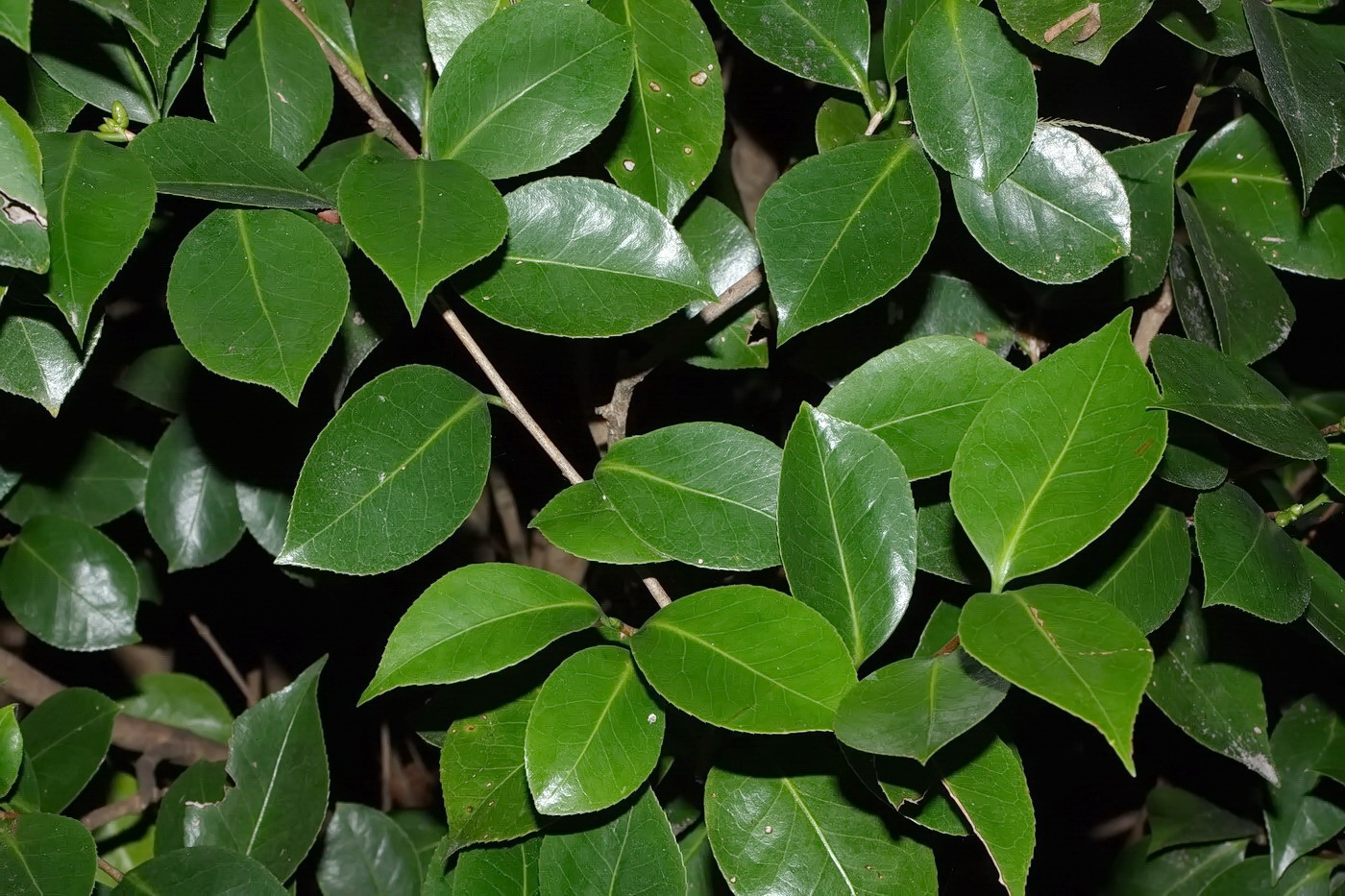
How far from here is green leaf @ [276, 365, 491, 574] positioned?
24.0 inches

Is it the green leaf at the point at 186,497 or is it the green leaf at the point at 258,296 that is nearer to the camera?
the green leaf at the point at 258,296

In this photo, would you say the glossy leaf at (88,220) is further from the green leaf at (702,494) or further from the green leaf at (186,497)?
the green leaf at (186,497)

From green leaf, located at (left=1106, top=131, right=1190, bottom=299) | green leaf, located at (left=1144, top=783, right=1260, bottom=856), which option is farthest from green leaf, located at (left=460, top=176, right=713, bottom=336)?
green leaf, located at (left=1144, top=783, right=1260, bottom=856)

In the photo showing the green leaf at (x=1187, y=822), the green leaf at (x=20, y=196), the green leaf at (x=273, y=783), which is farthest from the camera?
the green leaf at (x=1187, y=822)

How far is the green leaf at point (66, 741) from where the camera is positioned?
0.93m

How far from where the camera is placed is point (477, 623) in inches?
24.4

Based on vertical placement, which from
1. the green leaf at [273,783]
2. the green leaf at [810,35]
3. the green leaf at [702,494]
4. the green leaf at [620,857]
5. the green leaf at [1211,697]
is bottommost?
the green leaf at [273,783]

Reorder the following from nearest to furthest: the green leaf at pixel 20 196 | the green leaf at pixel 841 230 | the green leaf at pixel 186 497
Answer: the green leaf at pixel 20 196, the green leaf at pixel 841 230, the green leaf at pixel 186 497

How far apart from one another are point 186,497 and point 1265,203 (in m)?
0.94

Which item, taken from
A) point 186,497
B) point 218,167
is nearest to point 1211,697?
point 218,167

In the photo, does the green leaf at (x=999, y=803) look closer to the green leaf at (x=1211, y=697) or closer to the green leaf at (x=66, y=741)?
the green leaf at (x=1211, y=697)

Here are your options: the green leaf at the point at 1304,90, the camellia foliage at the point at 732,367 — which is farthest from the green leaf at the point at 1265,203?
the green leaf at the point at 1304,90

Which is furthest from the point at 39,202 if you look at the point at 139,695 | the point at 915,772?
the point at 139,695

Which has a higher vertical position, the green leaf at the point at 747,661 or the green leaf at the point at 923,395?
the green leaf at the point at 923,395
